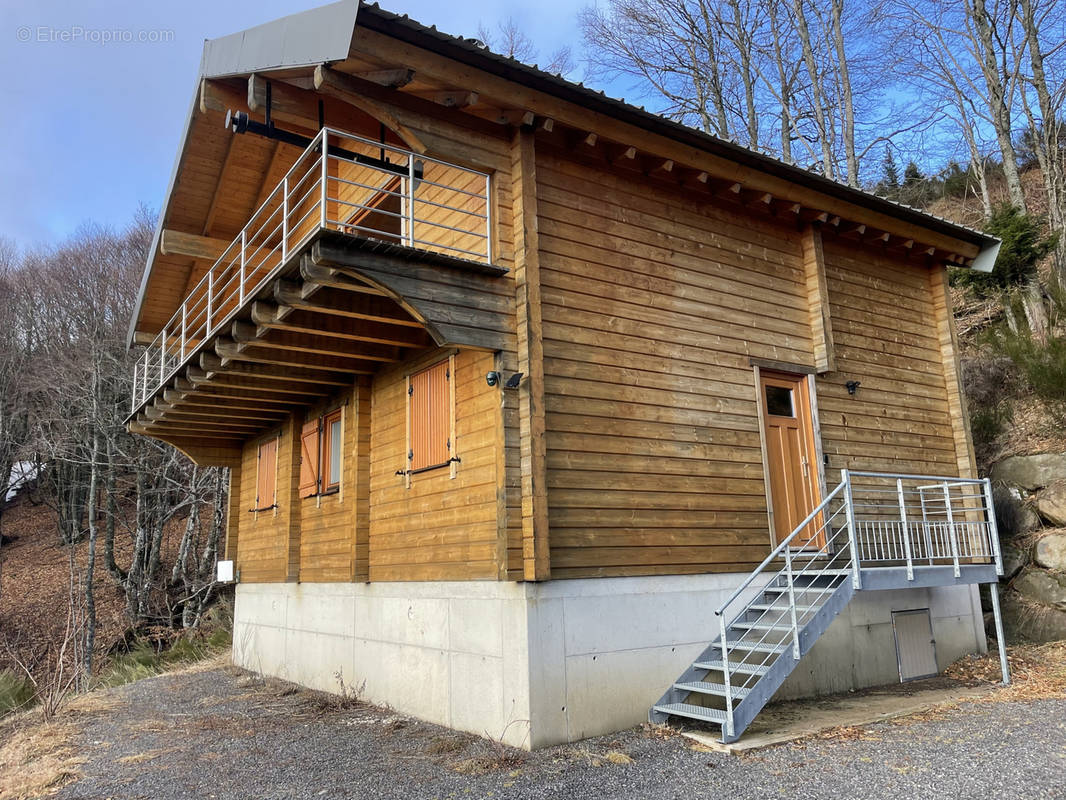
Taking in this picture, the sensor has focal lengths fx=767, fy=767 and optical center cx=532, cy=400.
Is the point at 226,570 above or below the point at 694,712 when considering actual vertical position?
above

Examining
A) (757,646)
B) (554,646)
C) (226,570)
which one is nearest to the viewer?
(554,646)

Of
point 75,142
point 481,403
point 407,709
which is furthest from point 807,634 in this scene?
point 75,142

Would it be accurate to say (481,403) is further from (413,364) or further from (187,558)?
(187,558)

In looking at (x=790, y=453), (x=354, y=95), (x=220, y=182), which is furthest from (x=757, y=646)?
(x=220, y=182)

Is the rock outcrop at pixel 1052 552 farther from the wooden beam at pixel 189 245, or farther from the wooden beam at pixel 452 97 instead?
the wooden beam at pixel 189 245

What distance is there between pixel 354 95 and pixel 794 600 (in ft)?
20.4

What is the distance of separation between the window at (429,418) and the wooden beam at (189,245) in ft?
17.2

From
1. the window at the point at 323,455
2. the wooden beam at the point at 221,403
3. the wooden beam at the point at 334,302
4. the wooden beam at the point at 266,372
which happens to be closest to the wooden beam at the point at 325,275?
the wooden beam at the point at 334,302

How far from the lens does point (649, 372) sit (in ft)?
27.2

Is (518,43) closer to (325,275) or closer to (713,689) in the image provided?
(325,275)

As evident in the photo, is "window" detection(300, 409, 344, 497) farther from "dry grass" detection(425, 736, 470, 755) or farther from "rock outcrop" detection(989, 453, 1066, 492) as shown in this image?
"rock outcrop" detection(989, 453, 1066, 492)

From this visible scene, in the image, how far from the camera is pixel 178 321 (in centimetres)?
1486

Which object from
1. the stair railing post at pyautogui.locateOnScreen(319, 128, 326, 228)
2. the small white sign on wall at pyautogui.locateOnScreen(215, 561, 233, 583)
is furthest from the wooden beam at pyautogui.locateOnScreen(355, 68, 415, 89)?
the small white sign on wall at pyautogui.locateOnScreen(215, 561, 233, 583)

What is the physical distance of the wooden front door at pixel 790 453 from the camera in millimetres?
9250
